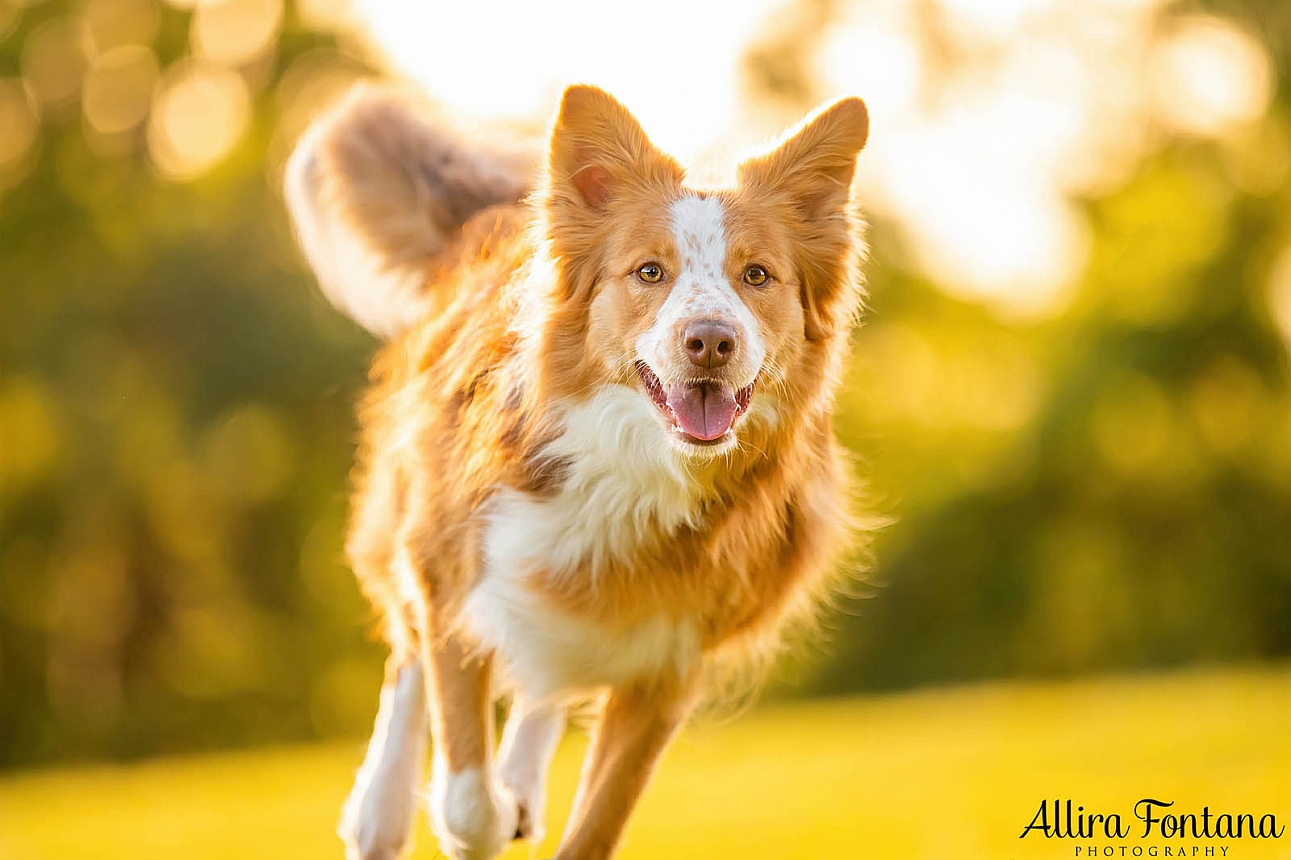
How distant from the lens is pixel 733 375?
15.8 ft

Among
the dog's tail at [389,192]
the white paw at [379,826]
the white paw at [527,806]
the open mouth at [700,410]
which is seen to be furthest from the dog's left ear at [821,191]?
the white paw at [379,826]

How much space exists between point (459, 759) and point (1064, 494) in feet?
72.1

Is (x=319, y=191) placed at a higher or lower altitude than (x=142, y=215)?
lower

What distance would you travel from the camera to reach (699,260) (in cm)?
498

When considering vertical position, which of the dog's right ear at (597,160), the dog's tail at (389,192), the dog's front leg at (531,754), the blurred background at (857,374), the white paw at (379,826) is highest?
the blurred background at (857,374)

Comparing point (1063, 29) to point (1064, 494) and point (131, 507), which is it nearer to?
point (1064, 494)

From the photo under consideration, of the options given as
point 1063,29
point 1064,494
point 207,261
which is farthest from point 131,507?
point 1063,29

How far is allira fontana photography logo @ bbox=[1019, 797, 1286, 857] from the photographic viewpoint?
23.4ft

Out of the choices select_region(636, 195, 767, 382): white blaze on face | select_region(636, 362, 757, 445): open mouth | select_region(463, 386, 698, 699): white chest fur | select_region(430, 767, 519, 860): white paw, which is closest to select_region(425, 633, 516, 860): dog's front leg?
select_region(430, 767, 519, 860): white paw

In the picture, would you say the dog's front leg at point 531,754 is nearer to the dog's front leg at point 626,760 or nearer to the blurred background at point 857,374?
the dog's front leg at point 626,760

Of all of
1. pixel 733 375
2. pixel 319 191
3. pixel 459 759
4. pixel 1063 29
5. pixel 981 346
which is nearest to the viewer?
pixel 733 375

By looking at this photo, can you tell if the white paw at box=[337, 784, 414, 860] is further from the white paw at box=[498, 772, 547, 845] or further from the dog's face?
the dog's face

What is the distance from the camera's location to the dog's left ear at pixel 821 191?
527cm

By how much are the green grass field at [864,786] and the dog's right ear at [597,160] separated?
2.39 meters
